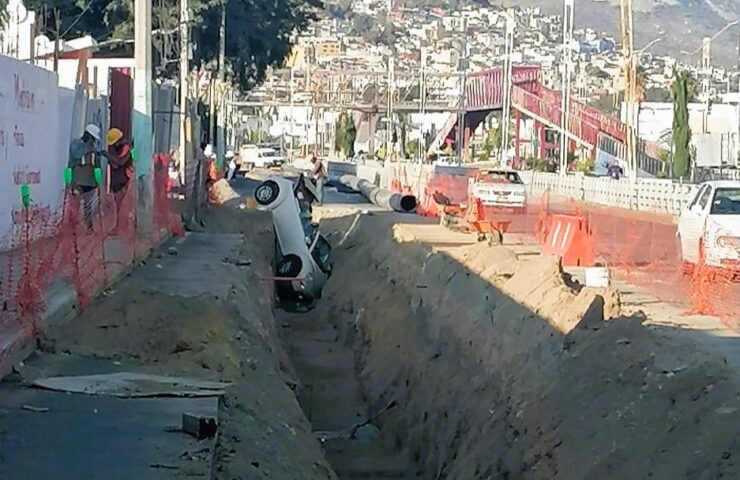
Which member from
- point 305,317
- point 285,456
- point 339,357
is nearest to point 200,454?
point 285,456

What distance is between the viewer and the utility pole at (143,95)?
26.1 metres

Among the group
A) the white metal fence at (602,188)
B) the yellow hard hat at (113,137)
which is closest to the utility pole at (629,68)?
the white metal fence at (602,188)

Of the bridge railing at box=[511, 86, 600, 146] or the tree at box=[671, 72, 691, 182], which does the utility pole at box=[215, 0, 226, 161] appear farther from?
the tree at box=[671, 72, 691, 182]

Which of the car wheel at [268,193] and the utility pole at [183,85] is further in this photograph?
the utility pole at [183,85]

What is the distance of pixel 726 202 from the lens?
81.5 feet

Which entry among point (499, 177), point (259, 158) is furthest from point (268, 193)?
point (259, 158)

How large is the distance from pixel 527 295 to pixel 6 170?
702cm

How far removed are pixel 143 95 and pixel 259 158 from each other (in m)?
80.2

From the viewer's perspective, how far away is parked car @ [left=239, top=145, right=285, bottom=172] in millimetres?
103625

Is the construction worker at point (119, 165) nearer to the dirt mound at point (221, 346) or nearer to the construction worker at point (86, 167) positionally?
the construction worker at point (86, 167)

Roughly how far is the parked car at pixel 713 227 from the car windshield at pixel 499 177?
19.5 meters

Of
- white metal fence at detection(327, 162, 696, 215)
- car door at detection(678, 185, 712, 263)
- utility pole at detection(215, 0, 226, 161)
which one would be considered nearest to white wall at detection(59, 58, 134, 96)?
car door at detection(678, 185, 712, 263)

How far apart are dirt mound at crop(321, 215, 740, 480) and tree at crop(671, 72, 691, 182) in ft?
162

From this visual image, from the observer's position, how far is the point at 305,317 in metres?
29.7
